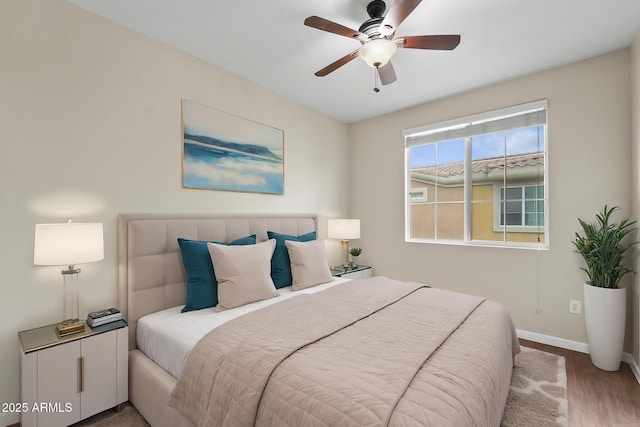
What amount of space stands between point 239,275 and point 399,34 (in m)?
2.21

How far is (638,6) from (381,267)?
10.6 feet

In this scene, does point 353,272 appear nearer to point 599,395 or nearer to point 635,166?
point 599,395

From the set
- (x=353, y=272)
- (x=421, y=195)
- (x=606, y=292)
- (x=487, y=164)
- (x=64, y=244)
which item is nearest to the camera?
(x=64, y=244)

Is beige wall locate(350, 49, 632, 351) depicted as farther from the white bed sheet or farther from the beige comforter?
the white bed sheet

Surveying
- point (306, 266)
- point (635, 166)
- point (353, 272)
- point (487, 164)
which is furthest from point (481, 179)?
point (306, 266)

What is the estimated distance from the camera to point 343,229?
3672 millimetres

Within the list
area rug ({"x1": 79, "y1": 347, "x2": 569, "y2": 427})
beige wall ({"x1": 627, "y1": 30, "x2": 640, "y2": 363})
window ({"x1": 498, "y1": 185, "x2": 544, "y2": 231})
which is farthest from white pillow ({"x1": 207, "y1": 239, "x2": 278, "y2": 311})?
beige wall ({"x1": 627, "y1": 30, "x2": 640, "y2": 363})

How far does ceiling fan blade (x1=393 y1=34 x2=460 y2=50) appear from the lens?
1.76m

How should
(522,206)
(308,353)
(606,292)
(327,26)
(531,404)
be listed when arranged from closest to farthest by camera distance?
(308,353), (327,26), (531,404), (606,292), (522,206)

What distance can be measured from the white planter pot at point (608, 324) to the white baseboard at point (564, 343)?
0.60 feet

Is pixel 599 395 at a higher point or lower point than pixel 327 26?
lower

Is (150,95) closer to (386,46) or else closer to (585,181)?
(386,46)

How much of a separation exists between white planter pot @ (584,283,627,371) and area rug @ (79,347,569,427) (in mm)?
316

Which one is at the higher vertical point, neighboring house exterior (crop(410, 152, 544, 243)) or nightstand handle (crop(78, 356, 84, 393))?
neighboring house exterior (crop(410, 152, 544, 243))
